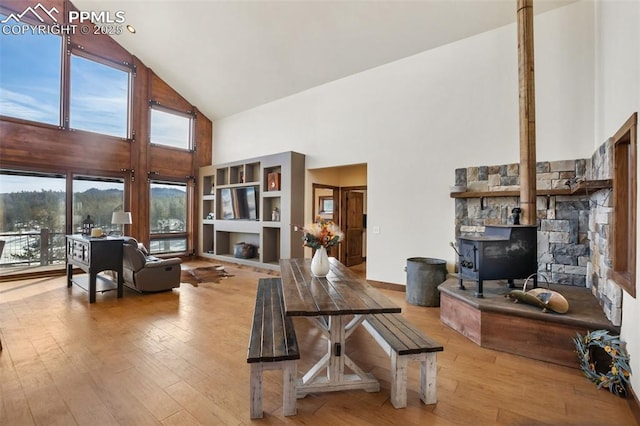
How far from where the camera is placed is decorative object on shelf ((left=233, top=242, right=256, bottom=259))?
23.4 ft

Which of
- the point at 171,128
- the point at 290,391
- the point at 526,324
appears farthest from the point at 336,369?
the point at 171,128

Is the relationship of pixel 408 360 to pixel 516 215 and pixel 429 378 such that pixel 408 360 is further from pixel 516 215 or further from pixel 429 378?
pixel 516 215

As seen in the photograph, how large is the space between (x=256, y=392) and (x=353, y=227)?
5616 mm

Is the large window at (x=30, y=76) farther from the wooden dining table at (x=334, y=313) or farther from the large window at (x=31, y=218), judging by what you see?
the wooden dining table at (x=334, y=313)

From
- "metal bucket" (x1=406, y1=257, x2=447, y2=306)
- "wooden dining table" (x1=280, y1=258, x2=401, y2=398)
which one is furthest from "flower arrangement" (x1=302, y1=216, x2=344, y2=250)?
"metal bucket" (x1=406, y1=257, x2=447, y2=306)

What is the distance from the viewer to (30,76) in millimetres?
5582

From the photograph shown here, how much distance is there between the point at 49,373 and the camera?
2.30m

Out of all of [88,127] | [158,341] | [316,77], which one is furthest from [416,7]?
[88,127]

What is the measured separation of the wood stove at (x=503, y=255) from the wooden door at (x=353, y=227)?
3.88 meters

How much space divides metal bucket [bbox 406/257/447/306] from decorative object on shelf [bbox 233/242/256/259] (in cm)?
424

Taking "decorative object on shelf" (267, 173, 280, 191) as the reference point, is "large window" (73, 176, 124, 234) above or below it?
below

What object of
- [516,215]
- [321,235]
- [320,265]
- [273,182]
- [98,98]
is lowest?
[320,265]

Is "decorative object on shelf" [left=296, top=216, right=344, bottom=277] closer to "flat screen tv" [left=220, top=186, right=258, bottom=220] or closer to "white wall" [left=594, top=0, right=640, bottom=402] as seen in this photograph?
"white wall" [left=594, top=0, right=640, bottom=402]

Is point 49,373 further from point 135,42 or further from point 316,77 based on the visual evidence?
point 135,42
